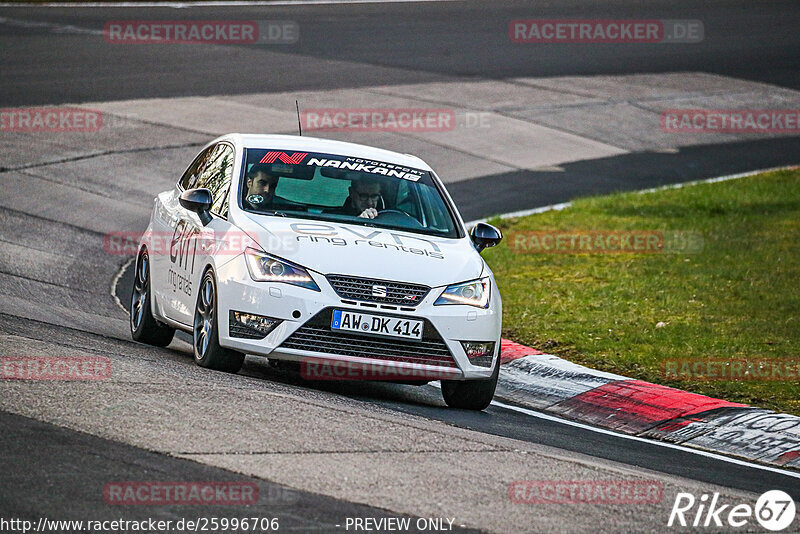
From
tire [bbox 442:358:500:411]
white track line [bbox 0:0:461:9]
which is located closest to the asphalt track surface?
tire [bbox 442:358:500:411]

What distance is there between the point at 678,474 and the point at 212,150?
185 inches

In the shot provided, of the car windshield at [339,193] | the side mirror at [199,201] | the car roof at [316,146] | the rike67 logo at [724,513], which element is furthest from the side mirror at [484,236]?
the rike67 logo at [724,513]

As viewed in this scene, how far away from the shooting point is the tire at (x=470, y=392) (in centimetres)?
909

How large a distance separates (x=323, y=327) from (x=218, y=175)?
83.8 inches

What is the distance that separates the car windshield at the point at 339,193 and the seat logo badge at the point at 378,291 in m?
0.97

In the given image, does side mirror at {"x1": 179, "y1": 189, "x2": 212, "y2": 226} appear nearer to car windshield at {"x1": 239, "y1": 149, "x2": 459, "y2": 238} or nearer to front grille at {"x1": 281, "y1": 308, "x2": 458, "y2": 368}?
car windshield at {"x1": 239, "y1": 149, "x2": 459, "y2": 238}

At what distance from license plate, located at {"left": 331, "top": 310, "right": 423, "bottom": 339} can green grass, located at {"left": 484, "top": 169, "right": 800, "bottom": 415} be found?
8.82 ft

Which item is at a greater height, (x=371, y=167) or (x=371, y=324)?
(x=371, y=167)

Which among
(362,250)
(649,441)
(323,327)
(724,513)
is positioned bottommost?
(649,441)

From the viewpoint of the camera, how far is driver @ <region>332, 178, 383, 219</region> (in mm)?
9461

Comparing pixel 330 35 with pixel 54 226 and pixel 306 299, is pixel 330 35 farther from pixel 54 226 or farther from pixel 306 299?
pixel 306 299

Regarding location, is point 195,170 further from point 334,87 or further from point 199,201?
point 334,87

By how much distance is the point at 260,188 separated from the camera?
951cm

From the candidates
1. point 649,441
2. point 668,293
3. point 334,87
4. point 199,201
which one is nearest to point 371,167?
point 199,201
